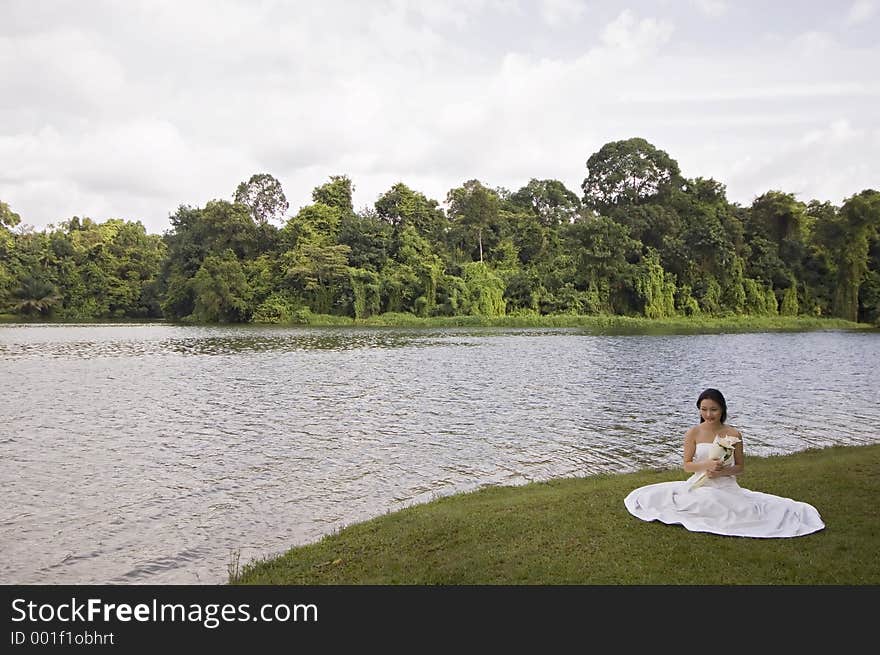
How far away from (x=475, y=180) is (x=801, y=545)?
73.3 m

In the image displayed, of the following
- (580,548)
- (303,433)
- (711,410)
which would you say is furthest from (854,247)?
(580,548)

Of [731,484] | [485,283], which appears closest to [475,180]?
[485,283]

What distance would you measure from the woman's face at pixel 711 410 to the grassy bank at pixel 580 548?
4.23 ft

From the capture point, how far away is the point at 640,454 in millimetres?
12656

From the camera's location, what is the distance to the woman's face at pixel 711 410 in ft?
22.7

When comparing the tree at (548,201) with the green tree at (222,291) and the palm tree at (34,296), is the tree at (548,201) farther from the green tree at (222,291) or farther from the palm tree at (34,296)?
the palm tree at (34,296)

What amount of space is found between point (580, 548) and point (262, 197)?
7637 centimetres

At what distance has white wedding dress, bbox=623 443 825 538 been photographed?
21.0 feet

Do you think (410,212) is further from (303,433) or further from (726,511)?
(726,511)

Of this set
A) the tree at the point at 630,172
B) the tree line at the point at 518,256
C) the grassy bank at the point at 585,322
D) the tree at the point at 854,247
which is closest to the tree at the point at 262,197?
the tree line at the point at 518,256

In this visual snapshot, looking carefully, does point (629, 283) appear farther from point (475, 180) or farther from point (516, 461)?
point (516, 461)

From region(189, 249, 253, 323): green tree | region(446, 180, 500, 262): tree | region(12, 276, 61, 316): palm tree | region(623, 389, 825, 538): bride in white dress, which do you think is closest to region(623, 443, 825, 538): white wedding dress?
region(623, 389, 825, 538): bride in white dress

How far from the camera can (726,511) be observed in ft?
21.7
